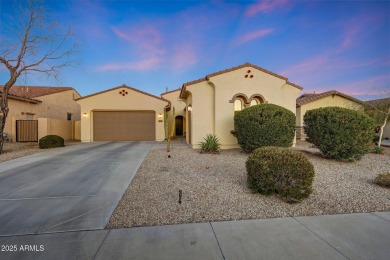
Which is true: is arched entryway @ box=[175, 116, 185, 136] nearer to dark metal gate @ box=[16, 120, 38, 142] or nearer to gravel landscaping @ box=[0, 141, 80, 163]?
dark metal gate @ box=[16, 120, 38, 142]

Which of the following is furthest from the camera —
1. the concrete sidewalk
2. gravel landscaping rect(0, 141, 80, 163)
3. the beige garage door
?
the beige garage door

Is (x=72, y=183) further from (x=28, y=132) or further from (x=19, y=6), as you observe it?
(x=28, y=132)

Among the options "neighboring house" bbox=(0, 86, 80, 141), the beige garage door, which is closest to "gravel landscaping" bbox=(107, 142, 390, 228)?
the beige garage door

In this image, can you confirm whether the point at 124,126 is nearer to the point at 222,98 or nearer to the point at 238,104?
the point at 222,98

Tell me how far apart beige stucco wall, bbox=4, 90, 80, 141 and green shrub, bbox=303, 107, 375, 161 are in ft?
69.8

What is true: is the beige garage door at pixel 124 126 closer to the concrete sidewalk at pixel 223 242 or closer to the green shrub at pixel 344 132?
the green shrub at pixel 344 132

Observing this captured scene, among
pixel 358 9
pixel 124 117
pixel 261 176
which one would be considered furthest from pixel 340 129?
pixel 124 117

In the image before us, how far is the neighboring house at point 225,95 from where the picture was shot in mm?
10859

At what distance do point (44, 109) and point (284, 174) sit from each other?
75.9ft

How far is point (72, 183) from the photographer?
16.4 feet

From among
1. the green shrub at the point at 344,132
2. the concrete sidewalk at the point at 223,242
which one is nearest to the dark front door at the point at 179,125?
the green shrub at the point at 344,132

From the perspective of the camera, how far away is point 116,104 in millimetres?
16891

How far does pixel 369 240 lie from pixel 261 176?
6.26 feet

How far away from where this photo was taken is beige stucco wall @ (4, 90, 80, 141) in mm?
14648
